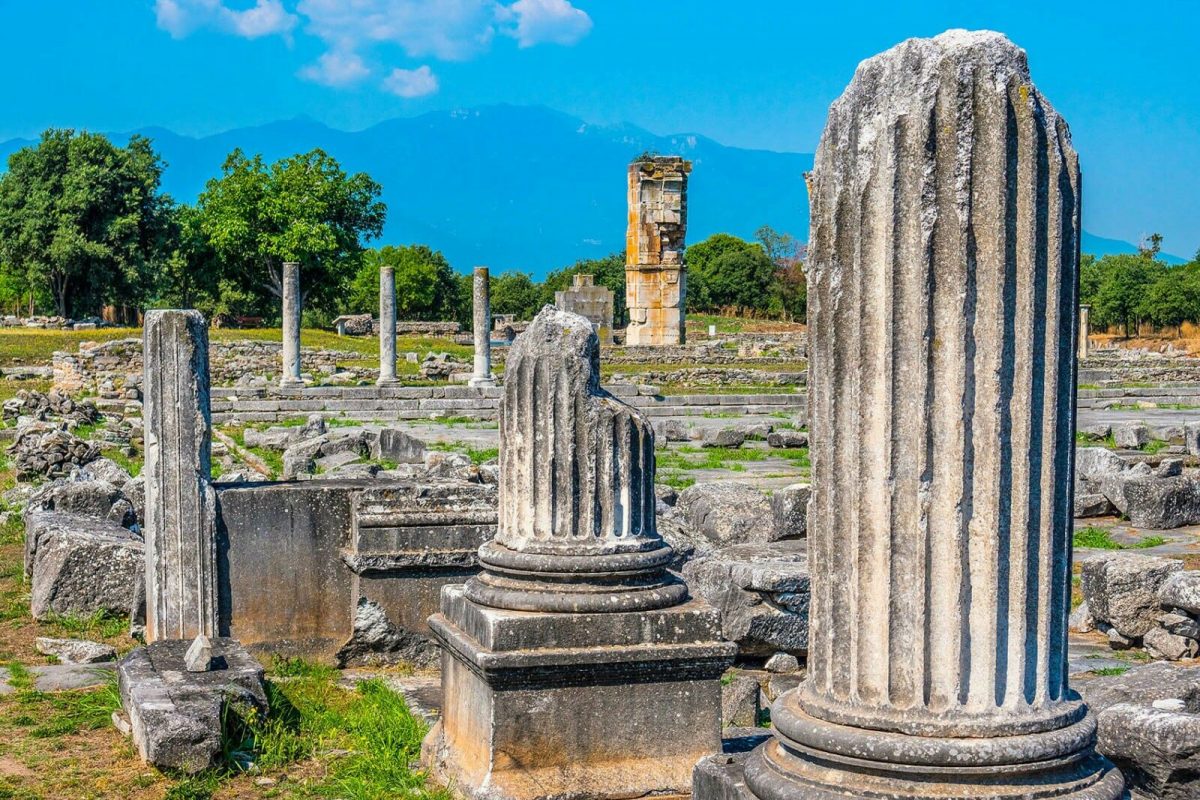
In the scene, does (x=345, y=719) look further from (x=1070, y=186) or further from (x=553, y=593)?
(x=1070, y=186)

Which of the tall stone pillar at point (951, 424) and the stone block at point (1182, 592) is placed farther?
the stone block at point (1182, 592)

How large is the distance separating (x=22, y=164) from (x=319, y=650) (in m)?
54.9

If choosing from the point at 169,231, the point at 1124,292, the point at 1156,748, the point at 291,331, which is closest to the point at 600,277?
the point at 1124,292

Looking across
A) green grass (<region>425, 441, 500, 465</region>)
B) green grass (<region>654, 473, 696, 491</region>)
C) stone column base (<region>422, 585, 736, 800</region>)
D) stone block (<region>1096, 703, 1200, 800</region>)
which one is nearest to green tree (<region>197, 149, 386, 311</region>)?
green grass (<region>425, 441, 500, 465</region>)

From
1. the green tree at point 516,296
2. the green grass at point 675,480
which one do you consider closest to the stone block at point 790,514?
the green grass at point 675,480

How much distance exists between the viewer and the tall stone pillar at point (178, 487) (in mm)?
8359

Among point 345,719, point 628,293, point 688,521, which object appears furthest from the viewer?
point 628,293

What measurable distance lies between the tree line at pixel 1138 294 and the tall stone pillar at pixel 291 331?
126ft

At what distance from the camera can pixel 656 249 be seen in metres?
45.7

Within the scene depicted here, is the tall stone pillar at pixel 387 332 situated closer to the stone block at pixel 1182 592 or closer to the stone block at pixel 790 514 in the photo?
the stone block at pixel 790 514

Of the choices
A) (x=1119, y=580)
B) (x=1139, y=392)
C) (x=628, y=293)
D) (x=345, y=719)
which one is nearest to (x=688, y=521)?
(x=1119, y=580)

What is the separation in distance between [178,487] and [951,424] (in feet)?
19.1

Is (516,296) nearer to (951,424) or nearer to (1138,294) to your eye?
(1138,294)

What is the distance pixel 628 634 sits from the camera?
5.89 meters
